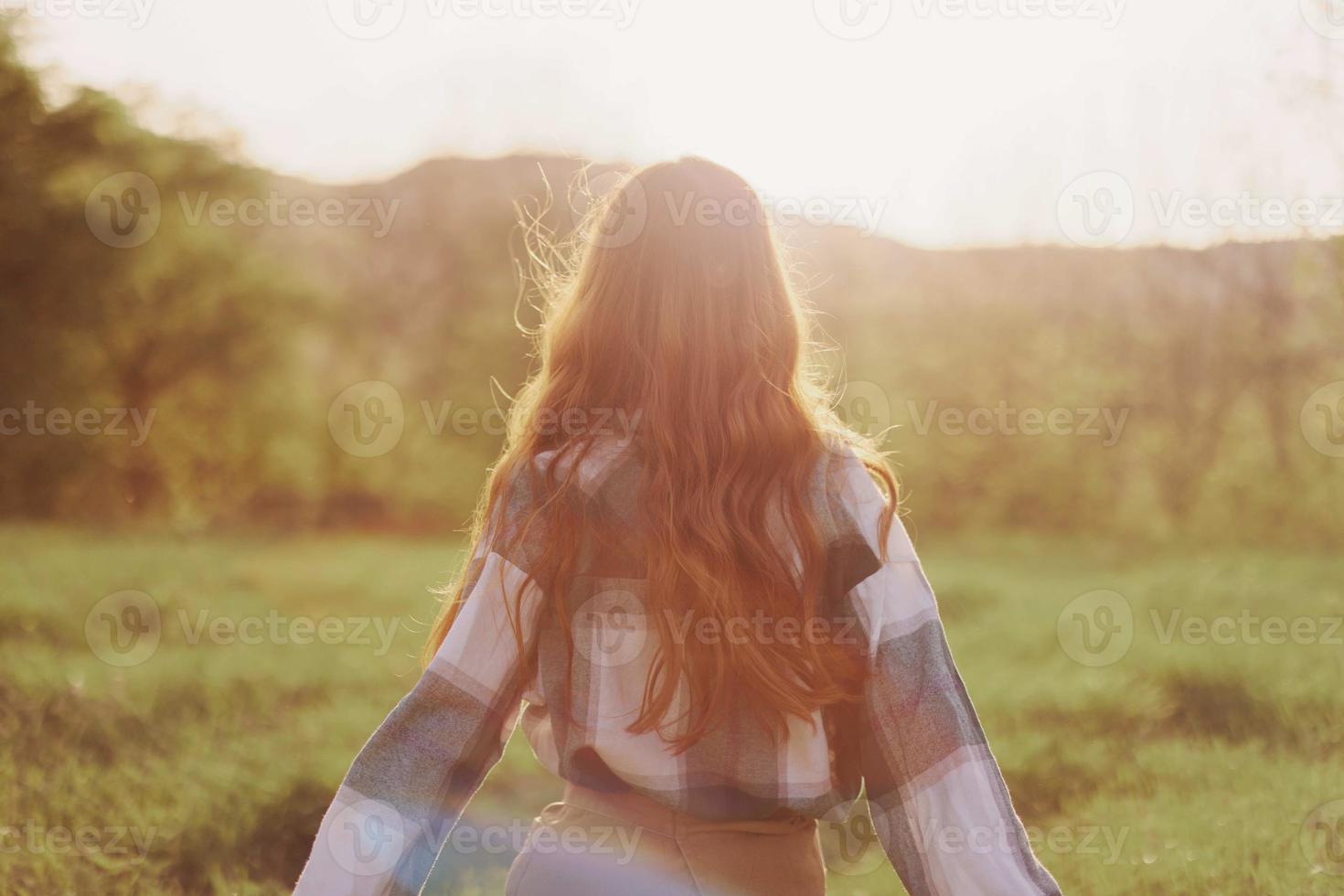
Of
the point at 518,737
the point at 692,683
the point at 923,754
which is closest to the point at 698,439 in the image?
the point at 692,683

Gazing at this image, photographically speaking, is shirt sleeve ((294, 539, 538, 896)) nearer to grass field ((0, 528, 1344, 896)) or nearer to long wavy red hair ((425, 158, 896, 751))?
long wavy red hair ((425, 158, 896, 751))

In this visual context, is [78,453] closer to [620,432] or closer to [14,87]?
[14,87]

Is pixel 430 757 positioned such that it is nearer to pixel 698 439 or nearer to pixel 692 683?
pixel 692 683

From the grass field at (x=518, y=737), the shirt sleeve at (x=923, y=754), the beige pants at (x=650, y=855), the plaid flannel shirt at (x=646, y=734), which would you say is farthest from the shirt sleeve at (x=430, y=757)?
the grass field at (x=518, y=737)

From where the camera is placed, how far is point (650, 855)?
1.73 metres

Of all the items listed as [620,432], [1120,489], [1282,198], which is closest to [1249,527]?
[1120,489]

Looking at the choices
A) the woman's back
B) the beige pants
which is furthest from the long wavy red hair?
the beige pants

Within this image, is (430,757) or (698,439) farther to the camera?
(698,439)

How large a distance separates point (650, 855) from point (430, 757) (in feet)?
1.32

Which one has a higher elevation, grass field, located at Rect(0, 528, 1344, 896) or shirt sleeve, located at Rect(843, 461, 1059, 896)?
shirt sleeve, located at Rect(843, 461, 1059, 896)

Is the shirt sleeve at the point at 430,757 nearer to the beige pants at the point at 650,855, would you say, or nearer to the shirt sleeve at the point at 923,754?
the beige pants at the point at 650,855

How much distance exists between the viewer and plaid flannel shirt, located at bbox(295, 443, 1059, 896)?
170 centimetres

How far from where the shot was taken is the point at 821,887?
1852mm

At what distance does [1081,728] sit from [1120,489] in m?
12.6
